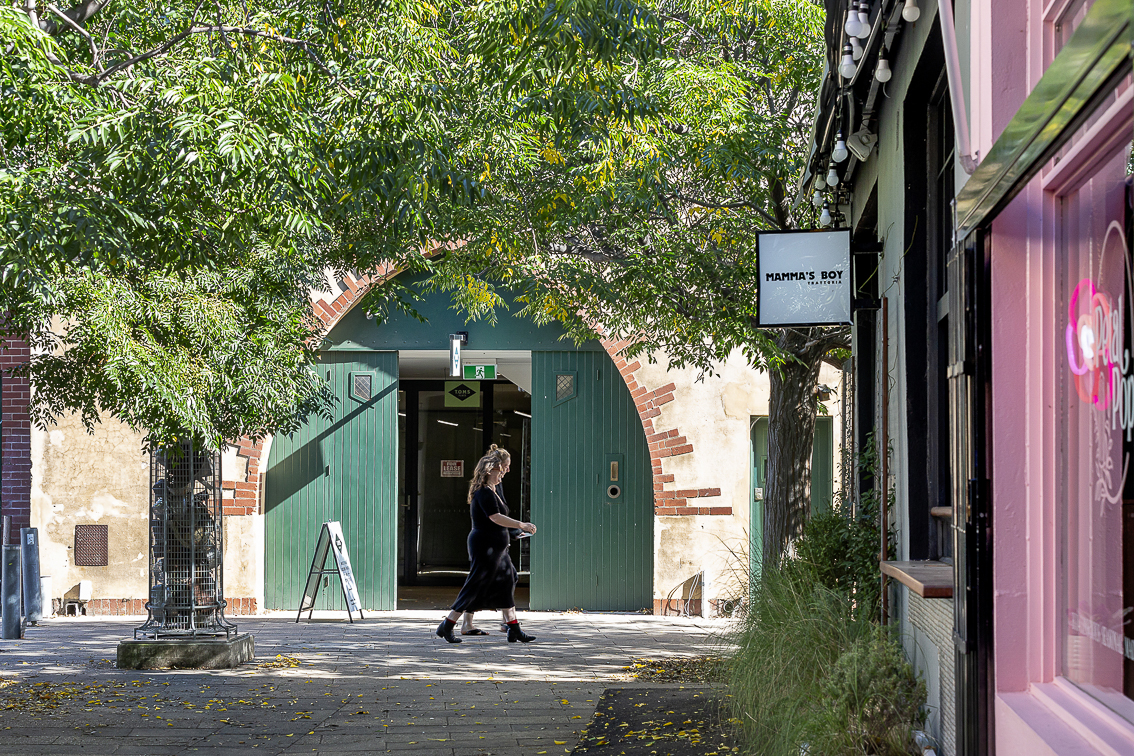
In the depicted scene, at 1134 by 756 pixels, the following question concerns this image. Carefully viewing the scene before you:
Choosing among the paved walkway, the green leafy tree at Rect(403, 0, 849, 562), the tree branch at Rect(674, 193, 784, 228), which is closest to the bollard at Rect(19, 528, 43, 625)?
the paved walkway

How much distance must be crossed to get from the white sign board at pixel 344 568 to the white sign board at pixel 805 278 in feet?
21.7

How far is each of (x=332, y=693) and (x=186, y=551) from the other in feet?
6.82

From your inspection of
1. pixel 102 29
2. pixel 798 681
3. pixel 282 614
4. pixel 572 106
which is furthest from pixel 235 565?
pixel 798 681

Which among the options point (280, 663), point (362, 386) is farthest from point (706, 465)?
point (280, 663)

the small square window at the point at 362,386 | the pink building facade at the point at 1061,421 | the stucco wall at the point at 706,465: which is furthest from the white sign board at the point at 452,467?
the pink building facade at the point at 1061,421

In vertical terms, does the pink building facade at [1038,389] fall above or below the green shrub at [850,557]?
above

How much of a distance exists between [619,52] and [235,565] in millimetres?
8169

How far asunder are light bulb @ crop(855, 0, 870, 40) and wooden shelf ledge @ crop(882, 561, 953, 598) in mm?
2376

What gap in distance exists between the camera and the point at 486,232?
8.62m

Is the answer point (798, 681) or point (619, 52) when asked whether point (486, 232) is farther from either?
point (798, 681)

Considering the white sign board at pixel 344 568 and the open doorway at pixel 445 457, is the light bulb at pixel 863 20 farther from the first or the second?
the open doorway at pixel 445 457

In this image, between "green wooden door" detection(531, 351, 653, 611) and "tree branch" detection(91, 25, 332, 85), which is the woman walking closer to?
"green wooden door" detection(531, 351, 653, 611)

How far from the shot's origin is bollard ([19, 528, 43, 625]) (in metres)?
11.0

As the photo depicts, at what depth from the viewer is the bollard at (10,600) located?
9875 millimetres
